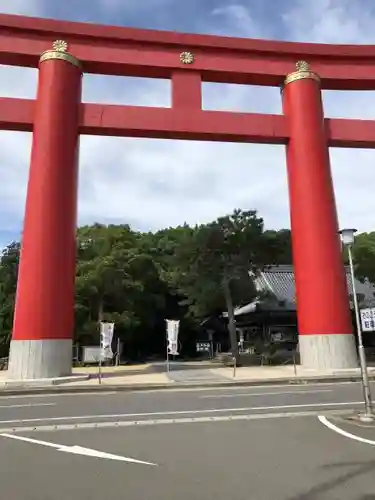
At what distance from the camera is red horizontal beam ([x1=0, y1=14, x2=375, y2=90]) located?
1783 centimetres

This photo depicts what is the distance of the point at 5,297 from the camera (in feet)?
93.9

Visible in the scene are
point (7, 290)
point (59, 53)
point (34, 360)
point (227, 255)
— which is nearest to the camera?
point (34, 360)

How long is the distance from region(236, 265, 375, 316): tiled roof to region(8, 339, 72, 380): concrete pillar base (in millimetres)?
15089

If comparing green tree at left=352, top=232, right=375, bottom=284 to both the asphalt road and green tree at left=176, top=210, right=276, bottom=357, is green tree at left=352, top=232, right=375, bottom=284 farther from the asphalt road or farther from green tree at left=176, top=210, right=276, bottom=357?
the asphalt road

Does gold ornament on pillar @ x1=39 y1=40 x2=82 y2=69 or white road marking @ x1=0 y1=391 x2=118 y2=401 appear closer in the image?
white road marking @ x1=0 y1=391 x2=118 y2=401

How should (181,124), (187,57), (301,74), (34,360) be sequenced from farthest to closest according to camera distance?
(301,74)
(187,57)
(181,124)
(34,360)

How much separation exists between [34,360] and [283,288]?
19565mm

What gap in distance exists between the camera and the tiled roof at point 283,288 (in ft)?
92.9

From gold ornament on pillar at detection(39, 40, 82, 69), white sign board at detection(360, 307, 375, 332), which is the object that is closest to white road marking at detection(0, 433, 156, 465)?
white sign board at detection(360, 307, 375, 332)

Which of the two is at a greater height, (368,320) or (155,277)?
(155,277)

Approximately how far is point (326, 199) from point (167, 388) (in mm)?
9924

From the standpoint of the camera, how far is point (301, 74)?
1956 cm

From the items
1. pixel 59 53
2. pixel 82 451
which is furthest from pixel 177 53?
pixel 82 451

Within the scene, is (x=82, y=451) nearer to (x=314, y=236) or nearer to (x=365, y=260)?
(x=314, y=236)
